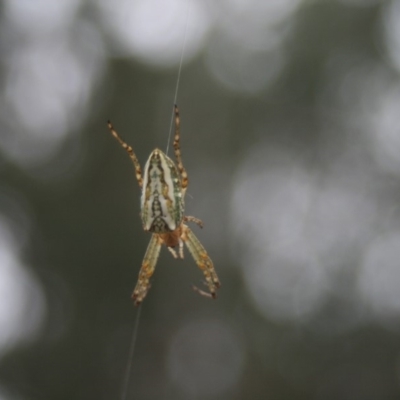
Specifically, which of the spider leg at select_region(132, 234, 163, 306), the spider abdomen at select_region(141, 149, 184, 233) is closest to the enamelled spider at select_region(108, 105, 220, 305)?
the spider abdomen at select_region(141, 149, 184, 233)

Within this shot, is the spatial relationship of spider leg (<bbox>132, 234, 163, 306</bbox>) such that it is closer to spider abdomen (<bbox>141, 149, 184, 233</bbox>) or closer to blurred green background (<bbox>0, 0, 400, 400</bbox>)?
spider abdomen (<bbox>141, 149, 184, 233</bbox>)

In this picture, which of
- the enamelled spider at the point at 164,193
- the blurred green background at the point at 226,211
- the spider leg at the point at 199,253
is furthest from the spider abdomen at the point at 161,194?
the blurred green background at the point at 226,211

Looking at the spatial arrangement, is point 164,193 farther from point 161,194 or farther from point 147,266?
point 147,266

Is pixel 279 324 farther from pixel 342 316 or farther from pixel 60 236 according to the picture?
pixel 60 236

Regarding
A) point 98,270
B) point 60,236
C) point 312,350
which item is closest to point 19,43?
point 60,236

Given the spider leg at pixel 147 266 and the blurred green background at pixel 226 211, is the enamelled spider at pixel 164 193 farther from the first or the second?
the blurred green background at pixel 226 211

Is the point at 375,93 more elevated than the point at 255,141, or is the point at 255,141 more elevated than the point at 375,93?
the point at 375,93
